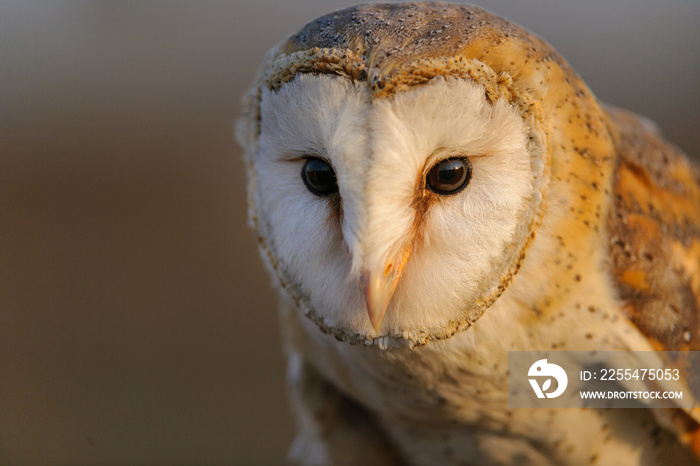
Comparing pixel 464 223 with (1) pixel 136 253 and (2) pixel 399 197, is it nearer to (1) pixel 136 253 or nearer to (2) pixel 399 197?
(2) pixel 399 197

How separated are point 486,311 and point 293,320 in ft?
1.81

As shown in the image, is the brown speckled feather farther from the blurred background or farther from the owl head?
the blurred background

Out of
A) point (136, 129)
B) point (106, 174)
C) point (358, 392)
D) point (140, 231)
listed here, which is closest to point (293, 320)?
point (358, 392)

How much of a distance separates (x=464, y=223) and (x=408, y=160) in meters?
0.12

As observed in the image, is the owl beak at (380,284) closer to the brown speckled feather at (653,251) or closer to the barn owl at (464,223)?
the barn owl at (464,223)

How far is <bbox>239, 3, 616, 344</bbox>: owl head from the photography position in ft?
2.20

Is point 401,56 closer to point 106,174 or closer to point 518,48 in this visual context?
point 518,48

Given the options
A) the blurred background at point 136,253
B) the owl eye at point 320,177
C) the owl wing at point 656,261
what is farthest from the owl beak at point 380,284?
the blurred background at point 136,253

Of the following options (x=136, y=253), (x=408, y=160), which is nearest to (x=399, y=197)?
(x=408, y=160)

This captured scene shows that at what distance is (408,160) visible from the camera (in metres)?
0.66

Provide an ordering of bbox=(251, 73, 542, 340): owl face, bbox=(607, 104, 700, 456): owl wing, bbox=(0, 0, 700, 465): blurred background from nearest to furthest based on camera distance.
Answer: bbox=(251, 73, 542, 340): owl face < bbox=(607, 104, 700, 456): owl wing < bbox=(0, 0, 700, 465): blurred background

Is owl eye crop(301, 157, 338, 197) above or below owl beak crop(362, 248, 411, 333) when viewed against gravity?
above

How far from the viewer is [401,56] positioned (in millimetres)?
696

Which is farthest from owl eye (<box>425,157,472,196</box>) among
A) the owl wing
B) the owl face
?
the owl wing
